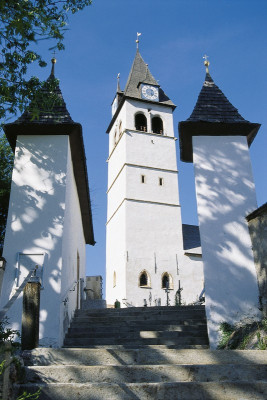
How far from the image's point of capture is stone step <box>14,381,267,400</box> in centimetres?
359

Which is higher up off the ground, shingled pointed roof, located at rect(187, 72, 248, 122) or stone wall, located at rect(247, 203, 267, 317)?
shingled pointed roof, located at rect(187, 72, 248, 122)

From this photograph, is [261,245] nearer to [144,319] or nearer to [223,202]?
[223,202]

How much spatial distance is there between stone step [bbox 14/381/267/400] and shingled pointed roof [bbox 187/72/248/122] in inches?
273

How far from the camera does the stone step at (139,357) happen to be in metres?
4.54

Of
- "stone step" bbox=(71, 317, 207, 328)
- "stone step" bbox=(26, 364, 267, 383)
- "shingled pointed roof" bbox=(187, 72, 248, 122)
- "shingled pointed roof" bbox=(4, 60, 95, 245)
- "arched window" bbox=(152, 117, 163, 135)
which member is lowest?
"stone step" bbox=(26, 364, 267, 383)

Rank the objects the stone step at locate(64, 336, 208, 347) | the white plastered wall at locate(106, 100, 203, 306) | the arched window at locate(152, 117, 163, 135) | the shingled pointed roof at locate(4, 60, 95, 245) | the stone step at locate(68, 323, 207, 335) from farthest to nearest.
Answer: the arched window at locate(152, 117, 163, 135) → the white plastered wall at locate(106, 100, 203, 306) → the shingled pointed roof at locate(4, 60, 95, 245) → the stone step at locate(68, 323, 207, 335) → the stone step at locate(64, 336, 208, 347)

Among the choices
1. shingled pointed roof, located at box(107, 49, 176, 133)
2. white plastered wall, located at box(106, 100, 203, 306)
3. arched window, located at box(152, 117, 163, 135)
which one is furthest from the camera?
shingled pointed roof, located at box(107, 49, 176, 133)

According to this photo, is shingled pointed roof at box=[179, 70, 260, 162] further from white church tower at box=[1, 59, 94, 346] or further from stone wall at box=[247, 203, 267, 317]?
white church tower at box=[1, 59, 94, 346]

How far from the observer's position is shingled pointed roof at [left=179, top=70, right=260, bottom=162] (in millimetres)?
9445

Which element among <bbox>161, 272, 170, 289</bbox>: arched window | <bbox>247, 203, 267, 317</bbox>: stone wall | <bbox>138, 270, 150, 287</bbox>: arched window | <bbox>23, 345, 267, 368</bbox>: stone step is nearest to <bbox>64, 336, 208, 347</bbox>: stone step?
<bbox>247, 203, 267, 317</bbox>: stone wall

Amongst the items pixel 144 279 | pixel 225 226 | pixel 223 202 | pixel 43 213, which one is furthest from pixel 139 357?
pixel 144 279

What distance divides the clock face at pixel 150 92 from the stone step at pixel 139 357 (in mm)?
31513

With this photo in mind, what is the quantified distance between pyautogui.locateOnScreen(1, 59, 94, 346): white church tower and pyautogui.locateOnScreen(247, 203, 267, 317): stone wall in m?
3.93

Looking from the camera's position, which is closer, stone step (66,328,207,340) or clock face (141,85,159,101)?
stone step (66,328,207,340)
